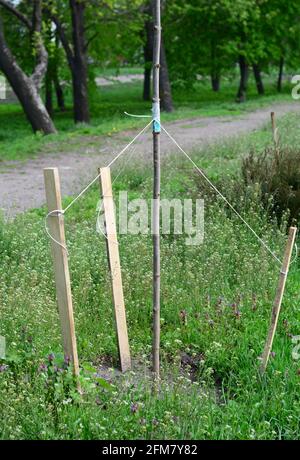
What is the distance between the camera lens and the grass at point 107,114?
709 inches

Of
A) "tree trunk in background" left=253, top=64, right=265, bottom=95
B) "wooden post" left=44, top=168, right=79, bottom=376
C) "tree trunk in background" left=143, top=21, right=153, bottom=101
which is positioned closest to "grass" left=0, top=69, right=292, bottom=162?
"tree trunk in background" left=143, top=21, right=153, bottom=101

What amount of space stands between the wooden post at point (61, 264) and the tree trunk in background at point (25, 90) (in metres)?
16.0

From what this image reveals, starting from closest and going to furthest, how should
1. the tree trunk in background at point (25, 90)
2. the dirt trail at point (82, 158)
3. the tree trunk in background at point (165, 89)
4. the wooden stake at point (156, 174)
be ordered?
the wooden stake at point (156, 174) < the dirt trail at point (82, 158) < the tree trunk in background at point (25, 90) < the tree trunk in background at point (165, 89)

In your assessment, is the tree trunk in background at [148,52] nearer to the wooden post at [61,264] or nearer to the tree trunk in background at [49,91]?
the tree trunk in background at [49,91]

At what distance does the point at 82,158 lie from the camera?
15.8 m

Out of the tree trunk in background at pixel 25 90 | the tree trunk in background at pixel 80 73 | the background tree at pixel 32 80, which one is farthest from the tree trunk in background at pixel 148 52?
the tree trunk in background at pixel 25 90

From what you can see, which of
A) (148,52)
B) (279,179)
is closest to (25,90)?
(279,179)

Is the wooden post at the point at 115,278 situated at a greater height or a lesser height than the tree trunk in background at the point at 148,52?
greater

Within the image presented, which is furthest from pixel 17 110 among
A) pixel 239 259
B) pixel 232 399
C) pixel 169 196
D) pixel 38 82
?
pixel 232 399

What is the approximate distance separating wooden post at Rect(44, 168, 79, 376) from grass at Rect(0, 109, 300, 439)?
145mm

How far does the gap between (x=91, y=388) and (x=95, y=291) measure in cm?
180

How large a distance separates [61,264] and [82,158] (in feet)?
37.0

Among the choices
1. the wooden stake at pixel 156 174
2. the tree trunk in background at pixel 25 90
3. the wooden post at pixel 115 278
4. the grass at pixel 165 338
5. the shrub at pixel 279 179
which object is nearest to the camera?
the grass at pixel 165 338

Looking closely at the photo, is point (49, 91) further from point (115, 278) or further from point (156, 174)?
point (156, 174)
